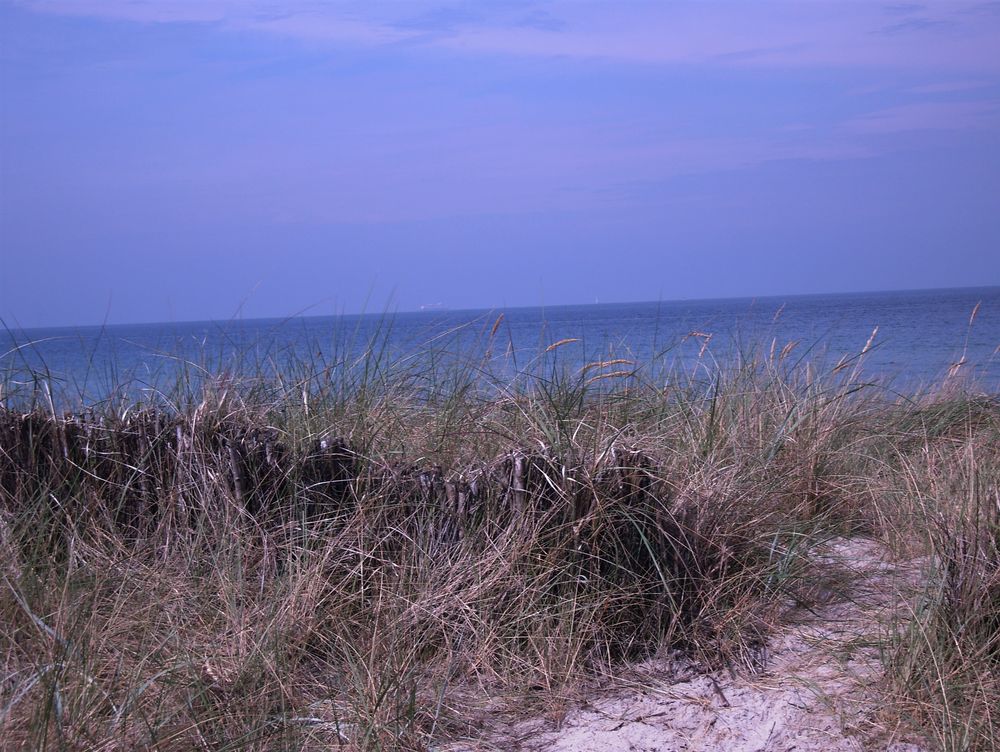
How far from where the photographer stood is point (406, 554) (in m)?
3.45

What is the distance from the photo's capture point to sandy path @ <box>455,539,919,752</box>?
270 cm

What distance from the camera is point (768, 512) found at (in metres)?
3.73

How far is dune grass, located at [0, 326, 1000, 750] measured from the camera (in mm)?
2602

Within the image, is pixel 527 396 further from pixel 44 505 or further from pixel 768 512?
pixel 44 505

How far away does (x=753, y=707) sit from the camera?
2855mm

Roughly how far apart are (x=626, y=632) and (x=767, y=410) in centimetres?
200

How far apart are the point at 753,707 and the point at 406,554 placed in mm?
1385

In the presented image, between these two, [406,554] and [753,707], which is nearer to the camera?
[753,707]

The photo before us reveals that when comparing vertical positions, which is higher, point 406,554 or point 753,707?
point 406,554

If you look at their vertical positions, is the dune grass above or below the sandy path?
above

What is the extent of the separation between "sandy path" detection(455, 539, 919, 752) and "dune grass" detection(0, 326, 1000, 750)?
0.36 feet

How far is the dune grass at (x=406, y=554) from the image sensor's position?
8.54 feet

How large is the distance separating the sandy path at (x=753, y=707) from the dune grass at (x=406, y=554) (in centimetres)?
11

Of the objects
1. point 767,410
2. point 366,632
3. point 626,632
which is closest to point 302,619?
point 366,632
